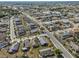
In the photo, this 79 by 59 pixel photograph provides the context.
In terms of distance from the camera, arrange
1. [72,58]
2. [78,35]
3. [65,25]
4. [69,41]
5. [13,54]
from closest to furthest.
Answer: [72,58] → [13,54] → [69,41] → [78,35] → [65,25]

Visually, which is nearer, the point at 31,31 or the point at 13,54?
the point at 13,54

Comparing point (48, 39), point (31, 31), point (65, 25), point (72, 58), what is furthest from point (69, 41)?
point (65, 25)

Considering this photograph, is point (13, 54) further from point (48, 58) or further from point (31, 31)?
point (31, 31)

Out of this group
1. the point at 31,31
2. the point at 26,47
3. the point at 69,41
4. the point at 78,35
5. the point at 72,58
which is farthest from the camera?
the point at 31,31

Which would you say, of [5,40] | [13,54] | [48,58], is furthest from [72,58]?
[5,40]

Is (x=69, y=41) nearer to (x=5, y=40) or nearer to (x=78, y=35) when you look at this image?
(x=78, y=35)

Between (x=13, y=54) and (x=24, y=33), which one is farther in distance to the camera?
(x=24, y=33)

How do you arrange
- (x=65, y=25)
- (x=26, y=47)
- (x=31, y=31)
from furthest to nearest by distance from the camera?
(x=65, y=25)
(x=31, y=31)
(x=26, y=47)

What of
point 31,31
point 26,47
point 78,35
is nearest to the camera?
point 26,47
